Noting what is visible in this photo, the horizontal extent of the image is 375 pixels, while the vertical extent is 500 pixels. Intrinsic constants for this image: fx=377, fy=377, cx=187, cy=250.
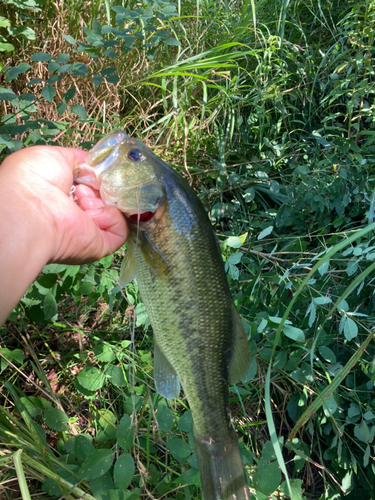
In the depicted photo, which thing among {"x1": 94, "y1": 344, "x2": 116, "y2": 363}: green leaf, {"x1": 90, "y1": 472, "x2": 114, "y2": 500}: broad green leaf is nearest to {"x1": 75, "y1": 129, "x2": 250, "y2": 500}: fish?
{"x1": 90, "y1": 472, "x2": 114, "y2": 500}: broad green leaf

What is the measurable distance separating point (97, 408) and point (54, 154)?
1.65 meters

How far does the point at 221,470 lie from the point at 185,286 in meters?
0.81

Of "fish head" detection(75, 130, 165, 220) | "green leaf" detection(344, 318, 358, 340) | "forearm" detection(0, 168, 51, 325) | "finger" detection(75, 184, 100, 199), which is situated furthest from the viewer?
"green leaf" detection(344, 318, 358, 340)

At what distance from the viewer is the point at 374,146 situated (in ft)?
9.63

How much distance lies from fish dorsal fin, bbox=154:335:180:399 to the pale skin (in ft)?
1.73

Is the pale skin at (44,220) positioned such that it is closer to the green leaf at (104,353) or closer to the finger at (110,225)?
the finger at (110,225)

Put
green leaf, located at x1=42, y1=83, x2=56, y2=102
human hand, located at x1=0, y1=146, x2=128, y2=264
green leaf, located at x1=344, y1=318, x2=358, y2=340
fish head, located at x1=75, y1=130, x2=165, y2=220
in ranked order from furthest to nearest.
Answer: green leaf, located at x1=42, y1=83, x2=56, y2=102, green leaf, located at x1=344, y1=318, x2=358, y2=340, fish head, located at x1=75, y1=130, x2=165, y2=220, human hand, located at x1=0, y1=146, x2=128, y2=264

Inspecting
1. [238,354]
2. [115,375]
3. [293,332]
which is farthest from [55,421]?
[293,332]

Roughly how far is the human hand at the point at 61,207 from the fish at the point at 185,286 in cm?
7

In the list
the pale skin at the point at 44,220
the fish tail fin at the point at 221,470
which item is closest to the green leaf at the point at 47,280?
the pale skin at the point at 44,220

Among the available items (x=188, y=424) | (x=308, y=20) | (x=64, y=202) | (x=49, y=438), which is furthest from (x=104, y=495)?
(x=308, y=20)

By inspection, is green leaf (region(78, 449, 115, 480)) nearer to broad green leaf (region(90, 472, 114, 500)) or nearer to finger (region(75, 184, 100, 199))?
broad green leaf (region(90, 472, 114, 500))

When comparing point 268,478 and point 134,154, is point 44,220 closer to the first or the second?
point 134,154

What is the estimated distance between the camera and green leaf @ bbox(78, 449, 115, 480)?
1.56 metres
